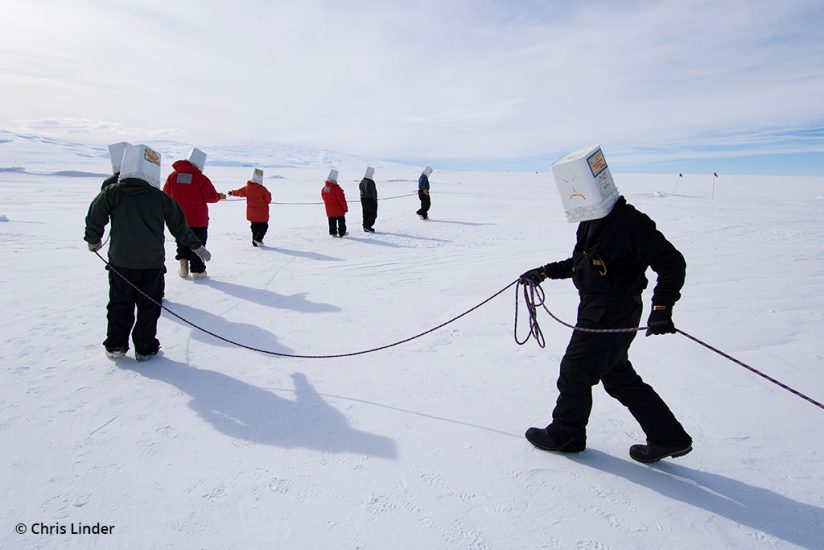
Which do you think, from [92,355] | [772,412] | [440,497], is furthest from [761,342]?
[92,355]

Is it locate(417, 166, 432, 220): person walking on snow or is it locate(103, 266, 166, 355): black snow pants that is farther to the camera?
locate(417, 166, 432, 220): person walking on snow

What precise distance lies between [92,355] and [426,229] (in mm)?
9126

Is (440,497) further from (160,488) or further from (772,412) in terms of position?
(772,412)

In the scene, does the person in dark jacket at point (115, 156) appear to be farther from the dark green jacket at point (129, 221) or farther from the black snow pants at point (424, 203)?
the black snow pants at point (424, 203)

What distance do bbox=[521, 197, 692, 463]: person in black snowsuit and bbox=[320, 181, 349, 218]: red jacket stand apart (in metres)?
8.58

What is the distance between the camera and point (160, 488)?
94.3 inches

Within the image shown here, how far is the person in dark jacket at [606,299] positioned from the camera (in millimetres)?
2314

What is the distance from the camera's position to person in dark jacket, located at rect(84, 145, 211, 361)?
382cm

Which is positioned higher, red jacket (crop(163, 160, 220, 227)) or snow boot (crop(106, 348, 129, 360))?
red jacket (crop(163, 160, 220, 227))

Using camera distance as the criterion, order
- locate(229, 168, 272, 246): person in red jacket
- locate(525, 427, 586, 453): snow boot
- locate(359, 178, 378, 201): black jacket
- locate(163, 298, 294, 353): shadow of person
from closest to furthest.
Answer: locate(525, 427, 586, 453): snow boot, locate(163, 298, 294, 353): shadow of person, locate(229, 168, 272, 246): person in red jacket, locate(359, 178, 378, 201): black jacket

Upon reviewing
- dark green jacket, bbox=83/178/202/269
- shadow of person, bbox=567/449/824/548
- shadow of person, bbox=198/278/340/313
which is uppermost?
dark green jacket, bbox=83/178/202/269

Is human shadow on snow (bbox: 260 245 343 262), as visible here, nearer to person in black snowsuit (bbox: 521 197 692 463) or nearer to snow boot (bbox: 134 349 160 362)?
snow boot (bbox: 134 349 160 362)

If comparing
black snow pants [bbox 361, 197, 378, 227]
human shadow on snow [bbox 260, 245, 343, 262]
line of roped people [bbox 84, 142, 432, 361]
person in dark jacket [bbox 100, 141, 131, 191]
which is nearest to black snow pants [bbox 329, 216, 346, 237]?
black snow pants [bbox 361, 197, 378, 227]

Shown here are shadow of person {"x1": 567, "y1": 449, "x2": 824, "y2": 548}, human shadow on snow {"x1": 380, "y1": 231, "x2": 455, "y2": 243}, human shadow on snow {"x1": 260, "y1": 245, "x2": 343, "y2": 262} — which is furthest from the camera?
human shadow on snow {"x1": 380, "y1": 231, "x2": 455, "y2": 243}
